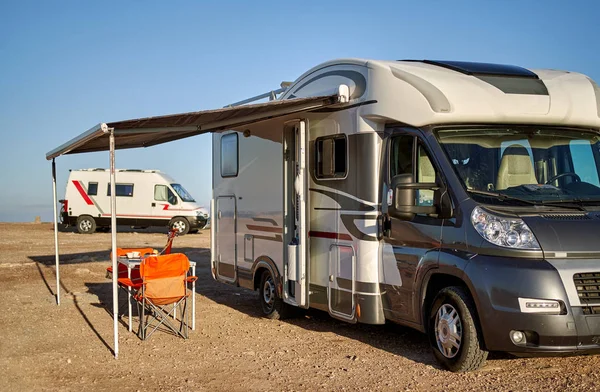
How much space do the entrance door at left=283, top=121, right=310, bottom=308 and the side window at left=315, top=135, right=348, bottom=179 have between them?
0.77 feet

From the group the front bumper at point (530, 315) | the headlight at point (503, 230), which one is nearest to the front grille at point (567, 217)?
the headlight at point (503, 230)

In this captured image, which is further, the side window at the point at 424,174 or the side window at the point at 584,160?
the side window at the point at 584,160

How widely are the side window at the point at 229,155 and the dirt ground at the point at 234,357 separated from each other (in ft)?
6.86

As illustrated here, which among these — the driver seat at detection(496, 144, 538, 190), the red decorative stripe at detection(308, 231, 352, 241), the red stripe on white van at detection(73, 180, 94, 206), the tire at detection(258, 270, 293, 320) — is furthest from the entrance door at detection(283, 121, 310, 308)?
the red stripe on white van at detection(73, 180, 94, 206)

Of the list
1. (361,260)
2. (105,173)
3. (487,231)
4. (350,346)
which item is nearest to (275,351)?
(350,346)

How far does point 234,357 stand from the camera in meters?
7.47

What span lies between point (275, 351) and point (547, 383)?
2.93 meters

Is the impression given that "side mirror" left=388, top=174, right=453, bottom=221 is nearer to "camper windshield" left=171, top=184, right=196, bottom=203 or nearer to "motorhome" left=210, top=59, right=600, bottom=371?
"motorhome" left=210, top=59, right=600, bottom=371

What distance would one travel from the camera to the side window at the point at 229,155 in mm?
10523

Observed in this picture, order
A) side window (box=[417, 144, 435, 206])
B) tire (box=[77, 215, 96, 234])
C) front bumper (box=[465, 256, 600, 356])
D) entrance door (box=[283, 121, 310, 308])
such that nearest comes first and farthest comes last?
front bumper (box=[465, 256, 600, 356])
side window (box=[417, 144, 435, 206])
entrance door (box=[283, 121, 310, 308])
tire (box=[77, 215, 96, 234])

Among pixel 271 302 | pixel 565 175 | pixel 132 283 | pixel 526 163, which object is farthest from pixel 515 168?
pixel 132 283

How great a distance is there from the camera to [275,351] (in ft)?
25.3

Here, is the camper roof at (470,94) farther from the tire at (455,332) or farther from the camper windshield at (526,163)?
the tire at (455,332)

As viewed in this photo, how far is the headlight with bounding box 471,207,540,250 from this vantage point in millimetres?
5824
